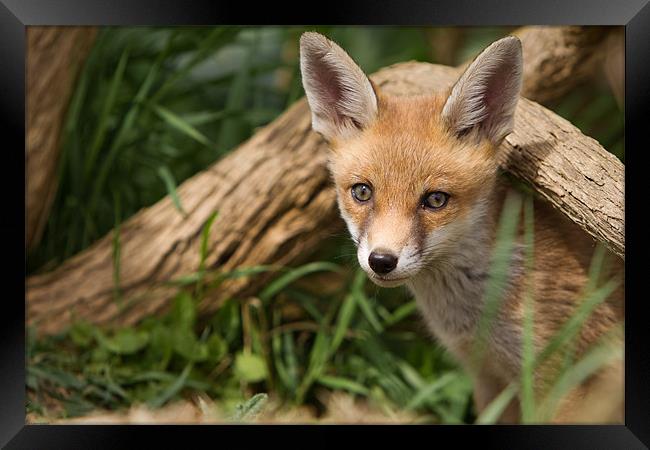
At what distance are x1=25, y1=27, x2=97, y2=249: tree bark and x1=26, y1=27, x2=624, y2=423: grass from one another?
0.09 m

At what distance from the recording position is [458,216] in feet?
8.62

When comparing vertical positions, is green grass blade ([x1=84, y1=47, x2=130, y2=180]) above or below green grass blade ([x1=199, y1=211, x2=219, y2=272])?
above

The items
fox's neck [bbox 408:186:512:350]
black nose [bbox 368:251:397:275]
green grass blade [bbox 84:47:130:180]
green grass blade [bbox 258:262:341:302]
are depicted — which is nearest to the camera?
black nose [bbox 368:251:397:275]

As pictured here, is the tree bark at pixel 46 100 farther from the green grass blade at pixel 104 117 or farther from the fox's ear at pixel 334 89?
the fox's ear at pixel 334 89

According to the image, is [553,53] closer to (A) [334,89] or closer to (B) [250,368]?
(A) [334,89]

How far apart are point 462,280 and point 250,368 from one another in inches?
46.9

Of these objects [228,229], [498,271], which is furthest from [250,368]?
[498,271]

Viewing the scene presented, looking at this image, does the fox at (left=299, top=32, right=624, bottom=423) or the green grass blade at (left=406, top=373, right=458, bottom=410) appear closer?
the fox at (left=299, top=32, right=624, bottom=423)

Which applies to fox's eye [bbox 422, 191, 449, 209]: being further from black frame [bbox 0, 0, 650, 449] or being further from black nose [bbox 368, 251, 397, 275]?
black frame [bbox 0, 0, 650, 449]

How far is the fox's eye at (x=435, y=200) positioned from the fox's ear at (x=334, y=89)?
0.40m

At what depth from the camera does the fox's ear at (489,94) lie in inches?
96.3

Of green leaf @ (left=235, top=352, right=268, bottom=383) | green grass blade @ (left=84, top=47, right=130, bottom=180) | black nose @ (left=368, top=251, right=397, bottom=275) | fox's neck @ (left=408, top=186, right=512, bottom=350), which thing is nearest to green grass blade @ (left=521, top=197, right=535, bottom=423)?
fox's neck @ (left=408, top=186, right=512, bottom=350)

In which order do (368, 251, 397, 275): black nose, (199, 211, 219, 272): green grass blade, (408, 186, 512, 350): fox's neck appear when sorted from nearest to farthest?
(368, 251, 397, 275): black nose → (408, 186, 512, 350): fox's neck → (199, 211, 219, 272): green grass blade

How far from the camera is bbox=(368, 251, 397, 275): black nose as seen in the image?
93.7 inches
